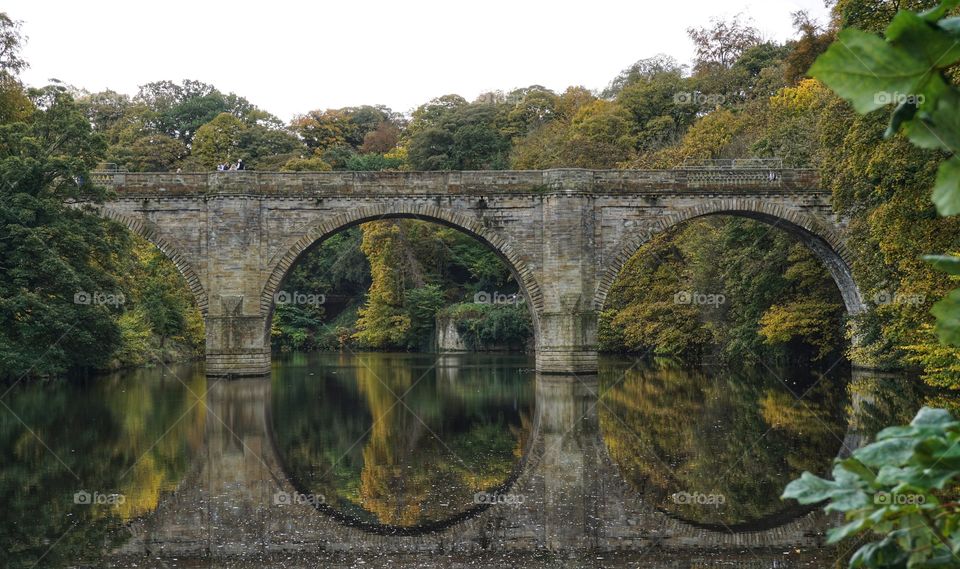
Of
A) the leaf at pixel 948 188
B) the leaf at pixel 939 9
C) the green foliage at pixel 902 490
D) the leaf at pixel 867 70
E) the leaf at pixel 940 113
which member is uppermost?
the leaf at pixel 939 9

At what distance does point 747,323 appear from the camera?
109 ft

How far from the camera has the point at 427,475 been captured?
1266 cm

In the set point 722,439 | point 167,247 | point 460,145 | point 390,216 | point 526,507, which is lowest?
point 526,507

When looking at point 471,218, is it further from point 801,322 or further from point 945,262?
point 945,262

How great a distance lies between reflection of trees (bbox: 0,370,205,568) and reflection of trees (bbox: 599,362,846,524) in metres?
5.72

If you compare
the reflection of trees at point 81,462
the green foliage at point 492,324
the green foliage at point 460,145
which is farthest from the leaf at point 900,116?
the green foliage at point 460,145

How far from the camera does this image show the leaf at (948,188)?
71.9 inches

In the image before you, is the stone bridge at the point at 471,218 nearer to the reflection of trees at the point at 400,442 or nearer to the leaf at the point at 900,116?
the reflection of trees at the point at 400,442

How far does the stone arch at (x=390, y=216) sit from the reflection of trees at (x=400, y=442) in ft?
9.60

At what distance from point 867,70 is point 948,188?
28 cm

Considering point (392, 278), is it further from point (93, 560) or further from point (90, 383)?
point (93, 560)

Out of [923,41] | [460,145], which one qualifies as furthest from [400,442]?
[460,145]

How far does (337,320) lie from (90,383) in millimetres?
30362

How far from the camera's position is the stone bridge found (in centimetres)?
2995
